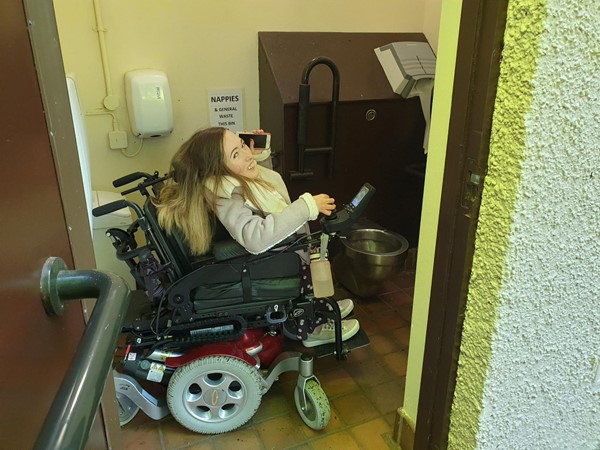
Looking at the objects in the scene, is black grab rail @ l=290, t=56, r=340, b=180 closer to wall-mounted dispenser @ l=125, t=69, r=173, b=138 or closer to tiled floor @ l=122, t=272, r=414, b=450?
wall-mounted dispenser @ l=125, t=69, r=173, b=138

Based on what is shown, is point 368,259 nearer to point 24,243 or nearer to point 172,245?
point 172,245

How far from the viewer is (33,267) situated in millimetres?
461

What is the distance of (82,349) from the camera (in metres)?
0.39

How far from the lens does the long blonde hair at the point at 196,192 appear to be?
157 centimetres

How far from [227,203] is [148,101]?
2.70 feet

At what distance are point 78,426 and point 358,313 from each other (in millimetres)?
2098

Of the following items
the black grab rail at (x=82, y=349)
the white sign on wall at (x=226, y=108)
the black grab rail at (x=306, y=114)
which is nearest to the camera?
the black grab rail at (x=82, y=349)

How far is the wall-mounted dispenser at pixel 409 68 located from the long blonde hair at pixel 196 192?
46.6 inches

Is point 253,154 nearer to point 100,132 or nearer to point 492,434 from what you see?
point 100,132

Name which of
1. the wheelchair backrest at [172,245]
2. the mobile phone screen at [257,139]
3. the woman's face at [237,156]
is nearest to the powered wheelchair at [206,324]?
the wheelchair backrest at [172,245]

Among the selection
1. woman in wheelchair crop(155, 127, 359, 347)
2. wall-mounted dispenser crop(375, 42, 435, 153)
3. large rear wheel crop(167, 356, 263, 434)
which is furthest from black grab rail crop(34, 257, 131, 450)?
wall-mounted dispenser crop(375, 42, 435, 153)

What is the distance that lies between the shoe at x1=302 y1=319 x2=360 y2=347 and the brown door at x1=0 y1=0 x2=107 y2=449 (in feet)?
4.43

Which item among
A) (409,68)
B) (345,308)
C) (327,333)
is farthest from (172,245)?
(409,68)

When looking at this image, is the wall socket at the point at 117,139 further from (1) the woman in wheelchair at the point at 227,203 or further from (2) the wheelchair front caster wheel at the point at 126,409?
(2) the wheelchair front caster wheel at the point at 126,409
